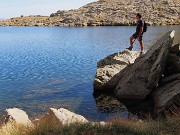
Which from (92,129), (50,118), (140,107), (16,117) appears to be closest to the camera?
(92,129)

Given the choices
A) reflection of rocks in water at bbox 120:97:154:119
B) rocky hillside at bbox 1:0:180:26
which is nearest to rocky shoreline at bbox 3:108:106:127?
reflection of rocks in water at bbox 120:97:154:119

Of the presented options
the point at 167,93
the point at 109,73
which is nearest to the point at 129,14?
the point at 109,73

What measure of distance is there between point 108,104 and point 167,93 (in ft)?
19.0

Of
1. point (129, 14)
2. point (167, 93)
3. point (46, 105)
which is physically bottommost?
point (46, 105)

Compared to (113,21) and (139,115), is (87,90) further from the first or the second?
(113,21)

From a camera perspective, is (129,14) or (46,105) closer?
(46,105)

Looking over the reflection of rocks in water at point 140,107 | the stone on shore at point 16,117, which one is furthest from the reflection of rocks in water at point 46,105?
the stone on shore at point 16,117

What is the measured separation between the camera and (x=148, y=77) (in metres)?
26.8

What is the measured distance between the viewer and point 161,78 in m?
27.8

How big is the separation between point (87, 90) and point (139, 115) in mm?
8250

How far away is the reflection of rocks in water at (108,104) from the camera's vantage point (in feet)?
85.5

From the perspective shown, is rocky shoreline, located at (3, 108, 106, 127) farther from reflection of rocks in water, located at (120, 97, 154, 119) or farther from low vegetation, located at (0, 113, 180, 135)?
reflection of rocks in water, located at (120, 97, 154, 119)

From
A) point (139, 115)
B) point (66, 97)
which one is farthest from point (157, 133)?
point (66, 97)

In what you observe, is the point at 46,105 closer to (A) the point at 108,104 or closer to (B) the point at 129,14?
(A) the point at 108,104
